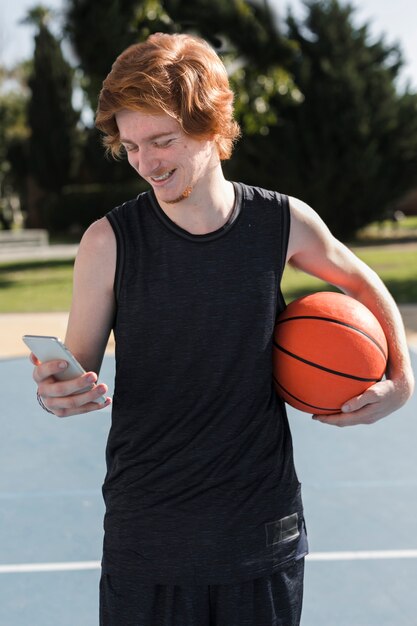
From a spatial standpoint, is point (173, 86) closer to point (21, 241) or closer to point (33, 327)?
point (33, 327)

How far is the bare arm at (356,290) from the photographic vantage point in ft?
6.66

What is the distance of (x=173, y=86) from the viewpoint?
5.72 ft

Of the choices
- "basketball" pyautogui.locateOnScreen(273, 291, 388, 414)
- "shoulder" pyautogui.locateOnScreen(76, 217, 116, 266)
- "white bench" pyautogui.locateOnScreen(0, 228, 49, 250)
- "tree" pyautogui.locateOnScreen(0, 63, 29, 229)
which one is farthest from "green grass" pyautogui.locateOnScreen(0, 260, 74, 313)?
"tree" pyautogui.locateOnScreen(0, 63, 29, 229)

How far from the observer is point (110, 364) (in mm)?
8688

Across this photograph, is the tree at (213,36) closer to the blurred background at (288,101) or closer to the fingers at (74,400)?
the blurred background at (288,101)

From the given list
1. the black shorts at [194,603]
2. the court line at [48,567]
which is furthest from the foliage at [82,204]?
the black shorts at [194,603]

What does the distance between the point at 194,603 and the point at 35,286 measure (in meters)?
14.3

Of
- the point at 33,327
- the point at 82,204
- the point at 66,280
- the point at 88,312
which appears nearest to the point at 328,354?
the point at 88,312

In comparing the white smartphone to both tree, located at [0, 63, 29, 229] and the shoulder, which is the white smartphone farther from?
tree, located at [0, 63, 29, 229]

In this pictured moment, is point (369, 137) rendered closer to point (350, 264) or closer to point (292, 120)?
point (292, 120)

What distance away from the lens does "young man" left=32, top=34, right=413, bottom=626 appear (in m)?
1.84

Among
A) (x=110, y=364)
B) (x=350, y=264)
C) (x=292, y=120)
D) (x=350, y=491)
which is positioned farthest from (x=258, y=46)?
(x=350, y=264)

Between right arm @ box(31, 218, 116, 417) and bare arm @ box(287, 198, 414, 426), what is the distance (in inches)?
17.5

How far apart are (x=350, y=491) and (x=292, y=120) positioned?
2110cm
